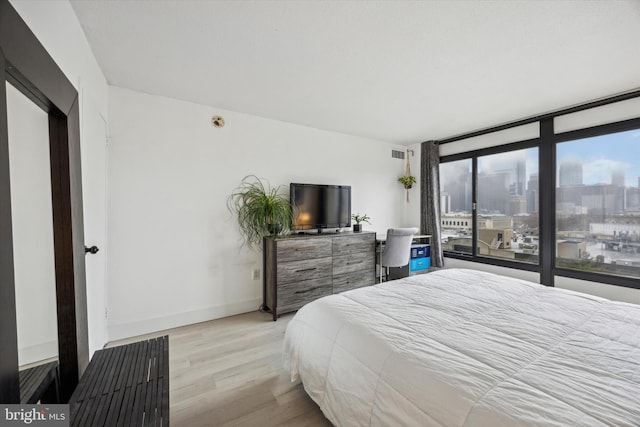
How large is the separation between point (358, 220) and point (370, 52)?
8.29 feet

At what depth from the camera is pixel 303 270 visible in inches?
127

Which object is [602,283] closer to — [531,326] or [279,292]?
[531,326]

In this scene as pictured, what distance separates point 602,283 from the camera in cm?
293

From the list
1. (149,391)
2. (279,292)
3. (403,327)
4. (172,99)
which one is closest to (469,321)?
(403,327)

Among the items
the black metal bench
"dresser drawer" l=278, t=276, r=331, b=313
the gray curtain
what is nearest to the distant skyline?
the gray curtain

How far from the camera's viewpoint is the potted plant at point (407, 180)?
4699 mm

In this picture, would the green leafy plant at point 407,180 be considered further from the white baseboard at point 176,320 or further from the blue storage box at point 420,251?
the white baseboard at point 176,320

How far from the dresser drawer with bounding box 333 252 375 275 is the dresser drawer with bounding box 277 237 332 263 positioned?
0.21 m

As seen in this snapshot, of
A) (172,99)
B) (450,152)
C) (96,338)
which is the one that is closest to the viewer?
(96,338)

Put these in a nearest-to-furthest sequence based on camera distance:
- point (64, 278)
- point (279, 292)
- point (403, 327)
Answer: point (64, 278) < point (403, 327) < point (279, 292)

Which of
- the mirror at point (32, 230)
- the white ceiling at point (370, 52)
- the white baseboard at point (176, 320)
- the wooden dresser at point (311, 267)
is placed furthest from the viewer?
the wooden dresser at point (311, 267)

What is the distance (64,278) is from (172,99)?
2.28 m

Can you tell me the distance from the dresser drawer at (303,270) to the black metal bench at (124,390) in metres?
1.64

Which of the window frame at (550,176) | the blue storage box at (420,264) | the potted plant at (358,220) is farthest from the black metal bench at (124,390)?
the window frame at (550,176)
